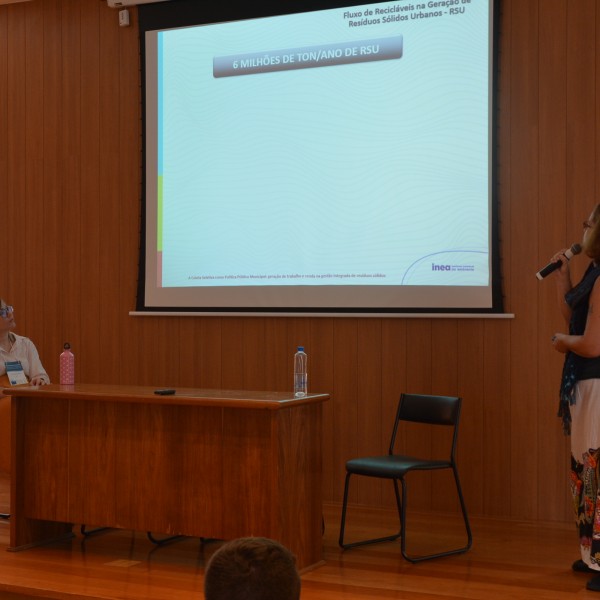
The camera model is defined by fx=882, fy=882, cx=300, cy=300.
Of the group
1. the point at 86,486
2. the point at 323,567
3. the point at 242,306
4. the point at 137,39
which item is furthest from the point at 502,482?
the point at 137,39

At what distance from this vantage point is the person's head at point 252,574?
127cm

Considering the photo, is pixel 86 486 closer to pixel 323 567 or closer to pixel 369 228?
pixel 323 567

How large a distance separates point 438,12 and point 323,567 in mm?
3101

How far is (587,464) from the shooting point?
3.64 m

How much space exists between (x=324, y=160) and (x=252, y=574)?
13.9 feet

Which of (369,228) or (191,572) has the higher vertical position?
(369,228)

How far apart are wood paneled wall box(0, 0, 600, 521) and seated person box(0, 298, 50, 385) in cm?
98

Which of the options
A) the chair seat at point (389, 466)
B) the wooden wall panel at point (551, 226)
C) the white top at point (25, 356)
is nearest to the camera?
the chair seat at point (389, 466)

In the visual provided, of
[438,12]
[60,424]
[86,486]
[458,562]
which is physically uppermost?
[438,12]

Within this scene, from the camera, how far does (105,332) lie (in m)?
6.06

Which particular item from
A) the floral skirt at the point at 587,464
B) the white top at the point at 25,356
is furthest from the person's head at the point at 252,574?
the white top at the point at 25,356

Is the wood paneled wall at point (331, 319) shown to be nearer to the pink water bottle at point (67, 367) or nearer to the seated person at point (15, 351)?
the seated person at point (15, 351)

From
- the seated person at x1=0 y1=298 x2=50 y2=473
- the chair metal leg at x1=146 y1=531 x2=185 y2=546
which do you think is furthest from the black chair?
the seated person at x1=0 y1=298 x2=50 y2=473

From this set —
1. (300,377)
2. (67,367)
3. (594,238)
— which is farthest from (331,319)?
(594,238)
